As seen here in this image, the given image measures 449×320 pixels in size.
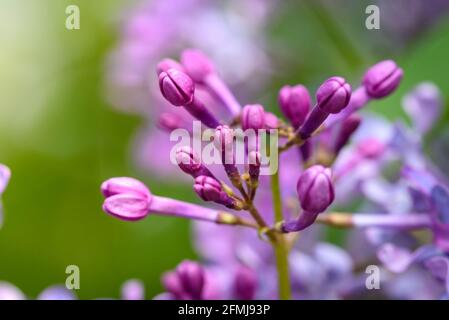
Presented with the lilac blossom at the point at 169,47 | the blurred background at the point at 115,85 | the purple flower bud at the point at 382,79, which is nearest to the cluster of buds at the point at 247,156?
the purple flower bud at the point at 382,79

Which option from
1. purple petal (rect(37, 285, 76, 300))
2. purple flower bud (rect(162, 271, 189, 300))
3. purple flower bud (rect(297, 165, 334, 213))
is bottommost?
purple flower bud (rect(162, 271, 189, 300))

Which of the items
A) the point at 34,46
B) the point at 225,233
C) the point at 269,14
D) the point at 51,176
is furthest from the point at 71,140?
the point at 225,233

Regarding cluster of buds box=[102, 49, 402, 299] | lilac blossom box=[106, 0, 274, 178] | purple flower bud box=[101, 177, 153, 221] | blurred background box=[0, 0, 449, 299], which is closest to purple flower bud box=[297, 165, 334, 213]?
cluster of buds box=[102, 49, 402, 299]

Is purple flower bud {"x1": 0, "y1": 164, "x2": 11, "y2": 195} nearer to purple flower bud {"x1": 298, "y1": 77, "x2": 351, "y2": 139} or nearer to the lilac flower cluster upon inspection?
the lilac flower cluster
